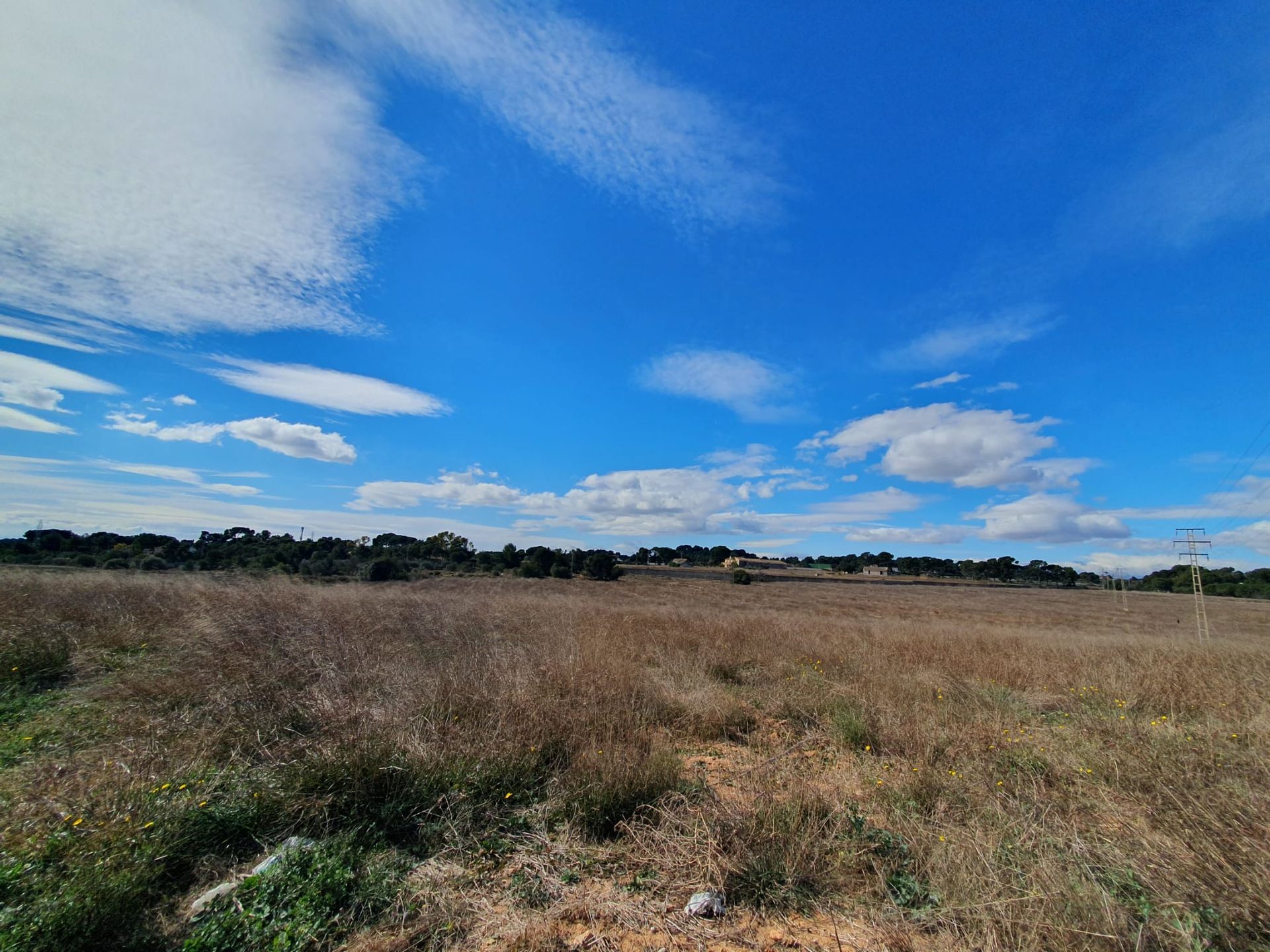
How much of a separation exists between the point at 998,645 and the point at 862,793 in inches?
367

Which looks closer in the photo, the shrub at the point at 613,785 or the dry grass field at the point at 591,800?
the dry grass field at the point at 591,800

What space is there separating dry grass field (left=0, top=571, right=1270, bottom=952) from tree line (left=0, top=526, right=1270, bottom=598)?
16.4 m

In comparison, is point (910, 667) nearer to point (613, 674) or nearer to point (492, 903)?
point (613, 674)

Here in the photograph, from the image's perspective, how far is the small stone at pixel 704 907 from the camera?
2.96 meters

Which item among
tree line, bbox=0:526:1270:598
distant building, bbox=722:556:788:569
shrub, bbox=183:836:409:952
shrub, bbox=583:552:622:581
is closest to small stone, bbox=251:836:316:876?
shrub, bbox=183:836:409:952

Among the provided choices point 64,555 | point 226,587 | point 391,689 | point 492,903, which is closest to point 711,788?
point 492,903

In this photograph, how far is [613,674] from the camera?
23.0 feet

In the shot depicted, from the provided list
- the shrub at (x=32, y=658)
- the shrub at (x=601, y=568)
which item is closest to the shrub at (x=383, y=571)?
the shrub at (x=601, y=568)

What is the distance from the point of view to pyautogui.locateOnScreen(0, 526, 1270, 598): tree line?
85.6 ft

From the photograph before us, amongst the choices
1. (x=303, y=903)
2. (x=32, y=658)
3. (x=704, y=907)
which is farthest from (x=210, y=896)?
(x=32, y=658)

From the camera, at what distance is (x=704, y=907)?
297cm

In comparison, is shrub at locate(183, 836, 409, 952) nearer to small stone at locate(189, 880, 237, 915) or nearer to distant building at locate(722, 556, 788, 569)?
small stone at locate(189, 880, 237, 915)

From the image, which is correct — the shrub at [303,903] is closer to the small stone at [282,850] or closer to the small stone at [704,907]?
the small stone at [282,850]

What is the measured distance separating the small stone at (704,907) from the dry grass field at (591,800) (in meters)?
0.06
